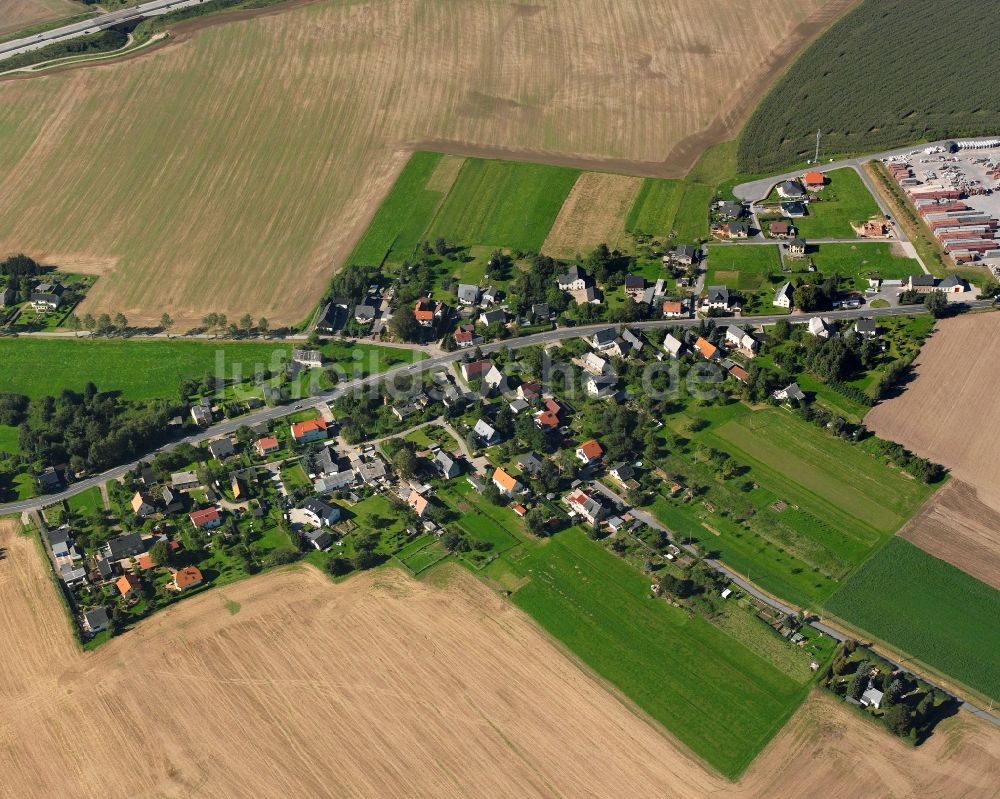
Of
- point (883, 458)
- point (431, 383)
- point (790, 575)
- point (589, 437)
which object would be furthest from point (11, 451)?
point (883, 458)

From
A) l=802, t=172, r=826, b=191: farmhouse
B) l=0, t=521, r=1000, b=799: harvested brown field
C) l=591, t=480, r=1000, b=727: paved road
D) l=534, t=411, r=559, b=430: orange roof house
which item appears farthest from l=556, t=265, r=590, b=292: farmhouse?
l=0, t=521, r=1000, b=799: harvested brown field

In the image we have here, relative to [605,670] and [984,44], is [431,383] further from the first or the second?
[984,44]

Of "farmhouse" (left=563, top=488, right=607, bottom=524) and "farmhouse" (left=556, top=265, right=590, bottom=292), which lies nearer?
"farmhouse" (left=563, top=488, right=607, bottom=524)

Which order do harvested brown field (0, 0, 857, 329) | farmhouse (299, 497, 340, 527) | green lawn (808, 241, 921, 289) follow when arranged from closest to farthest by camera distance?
farmhouse (299, 497, 340, 527) → green lawn (808, 241, 921, 289) → harvested brown field (0, 0, 857, 329)

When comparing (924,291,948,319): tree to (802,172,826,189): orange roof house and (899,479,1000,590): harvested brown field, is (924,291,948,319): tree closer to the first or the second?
(899,479,1000,590): harvested brown field

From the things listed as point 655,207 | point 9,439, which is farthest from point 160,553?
point 655,207

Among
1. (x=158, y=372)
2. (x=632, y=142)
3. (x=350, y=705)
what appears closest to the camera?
(x=350, y=705)

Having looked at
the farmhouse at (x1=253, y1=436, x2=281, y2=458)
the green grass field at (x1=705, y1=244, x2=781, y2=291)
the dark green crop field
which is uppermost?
the dark green crop field

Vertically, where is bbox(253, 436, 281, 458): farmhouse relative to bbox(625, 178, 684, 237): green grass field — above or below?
below
